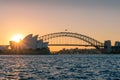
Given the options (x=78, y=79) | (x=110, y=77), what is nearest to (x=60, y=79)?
(x=78, y=79)

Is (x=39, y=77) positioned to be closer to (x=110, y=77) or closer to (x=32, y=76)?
(x=32, y=76)

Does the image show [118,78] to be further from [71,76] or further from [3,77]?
[3,77]

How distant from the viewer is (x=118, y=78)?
179 ft

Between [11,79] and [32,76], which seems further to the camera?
[32,76]

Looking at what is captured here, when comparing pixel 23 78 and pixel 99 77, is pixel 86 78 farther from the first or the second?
pixel 23 78

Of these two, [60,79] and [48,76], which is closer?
[60,79]

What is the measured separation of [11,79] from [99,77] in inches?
364

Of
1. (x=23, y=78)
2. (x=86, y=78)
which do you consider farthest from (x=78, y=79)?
(x=23, y=78)

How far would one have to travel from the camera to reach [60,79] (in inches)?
2096

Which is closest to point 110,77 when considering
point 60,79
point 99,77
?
point 99,77

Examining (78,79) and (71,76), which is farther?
(71,76)

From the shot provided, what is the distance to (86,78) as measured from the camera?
54500 millimetres

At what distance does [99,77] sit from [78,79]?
3232 mm

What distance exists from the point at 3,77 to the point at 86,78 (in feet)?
27.9
